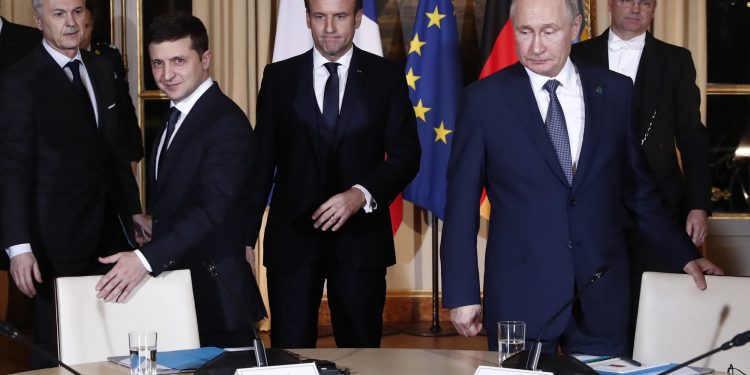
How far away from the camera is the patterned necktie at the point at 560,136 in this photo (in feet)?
9.21

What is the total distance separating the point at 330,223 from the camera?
136 inches

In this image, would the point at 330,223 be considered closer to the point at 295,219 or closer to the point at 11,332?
the point at 295,219

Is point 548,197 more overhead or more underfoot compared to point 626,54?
more underfoot

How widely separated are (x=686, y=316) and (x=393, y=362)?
80 cm

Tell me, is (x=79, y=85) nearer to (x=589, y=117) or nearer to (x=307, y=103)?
(x=307, y=103)

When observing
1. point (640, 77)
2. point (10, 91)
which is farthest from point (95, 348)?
point (640, 77)

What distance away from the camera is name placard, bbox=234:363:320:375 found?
2031 millimetres

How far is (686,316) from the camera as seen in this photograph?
2691 mm

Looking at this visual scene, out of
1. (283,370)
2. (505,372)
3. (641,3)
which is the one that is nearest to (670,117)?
(641,3)

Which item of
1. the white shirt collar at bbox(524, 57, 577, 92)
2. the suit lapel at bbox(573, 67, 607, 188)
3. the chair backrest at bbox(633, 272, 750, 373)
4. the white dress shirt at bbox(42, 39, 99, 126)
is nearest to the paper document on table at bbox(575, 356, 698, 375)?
the chair backrest at bbox(633, 272, 750, 373)

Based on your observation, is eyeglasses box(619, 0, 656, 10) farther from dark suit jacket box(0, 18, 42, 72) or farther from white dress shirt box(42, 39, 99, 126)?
dark suit jacket box(0, 18, 42, 72)

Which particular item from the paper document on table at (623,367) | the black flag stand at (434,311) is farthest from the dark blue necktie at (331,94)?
the black flag stand at (434,311)

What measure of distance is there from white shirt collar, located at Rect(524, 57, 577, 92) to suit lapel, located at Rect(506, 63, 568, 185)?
2cm

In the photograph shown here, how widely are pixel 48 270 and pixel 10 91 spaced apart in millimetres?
634
